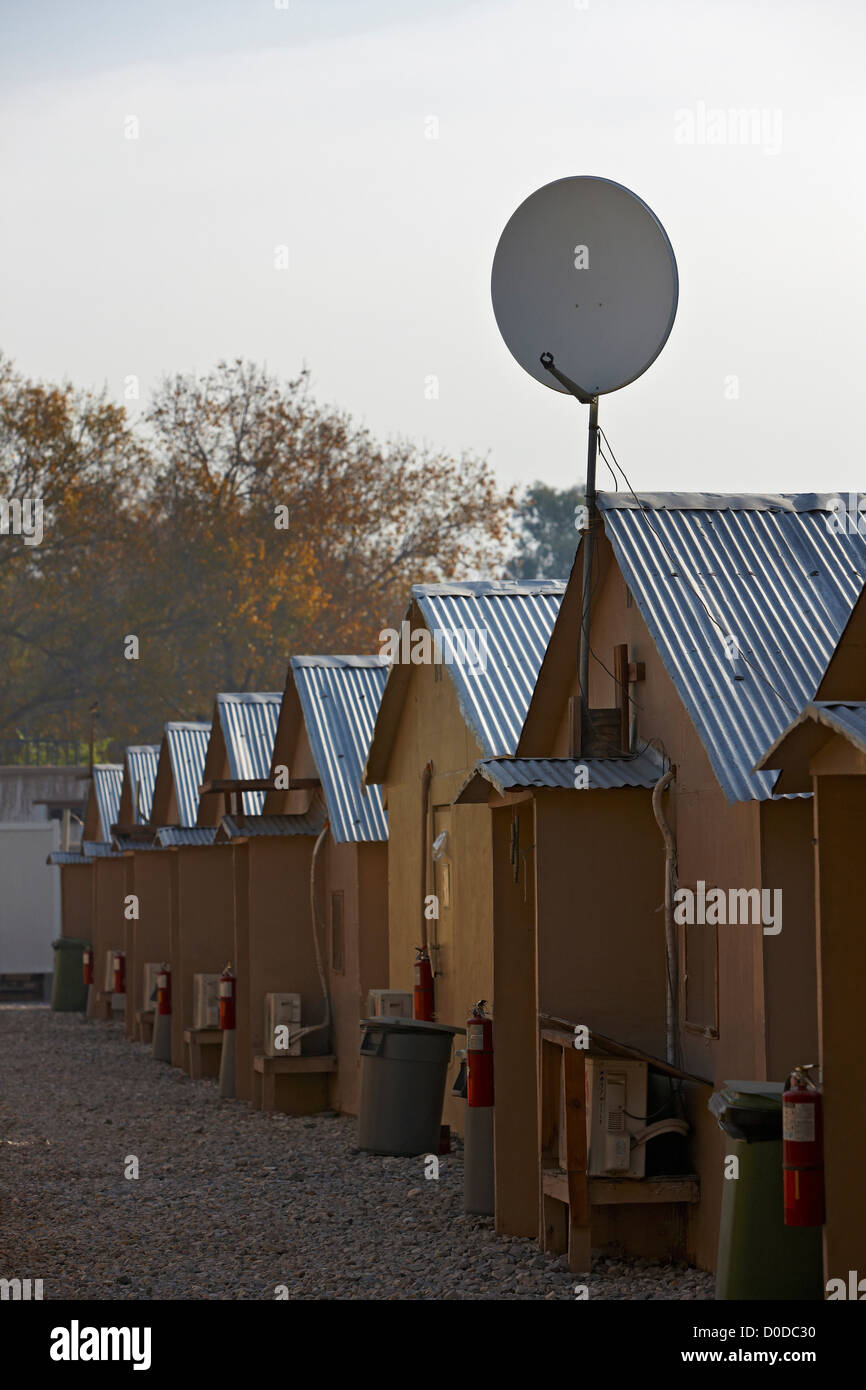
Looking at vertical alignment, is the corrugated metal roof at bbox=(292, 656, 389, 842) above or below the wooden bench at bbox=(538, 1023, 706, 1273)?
above

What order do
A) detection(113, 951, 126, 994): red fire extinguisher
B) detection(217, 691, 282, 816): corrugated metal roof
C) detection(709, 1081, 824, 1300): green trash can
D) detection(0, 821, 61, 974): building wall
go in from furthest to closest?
detection(0, 821, 61, 974): building wall
detection(113, 951, 126, 994): red fire extinguisher
detection(217, 691, 282, 816): corrugated metal roof
detection(709, 1081, 824, 1300): green trash can

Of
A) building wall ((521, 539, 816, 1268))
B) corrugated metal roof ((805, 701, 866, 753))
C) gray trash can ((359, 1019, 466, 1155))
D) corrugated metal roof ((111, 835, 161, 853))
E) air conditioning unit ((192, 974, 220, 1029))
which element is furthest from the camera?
corrugated metal roof ((111, 835, 161, 853))

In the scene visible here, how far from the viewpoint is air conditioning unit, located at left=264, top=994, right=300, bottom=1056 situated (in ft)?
58.2

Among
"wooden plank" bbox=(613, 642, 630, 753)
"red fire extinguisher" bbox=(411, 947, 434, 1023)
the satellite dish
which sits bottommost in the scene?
"red fire extinguisher" bbox=(411, 947, 434, 1023)

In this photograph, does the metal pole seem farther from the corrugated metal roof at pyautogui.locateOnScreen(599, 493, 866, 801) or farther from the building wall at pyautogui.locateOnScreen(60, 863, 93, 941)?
the building wall at pyautogui.locateOnScreen(60, 863, 93, 941)

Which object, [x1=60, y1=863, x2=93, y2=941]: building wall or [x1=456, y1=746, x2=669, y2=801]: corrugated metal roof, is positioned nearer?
[x1=456, y1=746, x2=669, y2=801]: corrugated metal roof

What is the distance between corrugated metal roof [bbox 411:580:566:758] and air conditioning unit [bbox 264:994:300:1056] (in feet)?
14.8

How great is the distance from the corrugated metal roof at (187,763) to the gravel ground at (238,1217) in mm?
7249

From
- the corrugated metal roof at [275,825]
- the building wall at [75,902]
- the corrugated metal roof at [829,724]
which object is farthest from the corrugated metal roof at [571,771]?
the building wall at [75,902]

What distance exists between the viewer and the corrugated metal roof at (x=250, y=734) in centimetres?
2194

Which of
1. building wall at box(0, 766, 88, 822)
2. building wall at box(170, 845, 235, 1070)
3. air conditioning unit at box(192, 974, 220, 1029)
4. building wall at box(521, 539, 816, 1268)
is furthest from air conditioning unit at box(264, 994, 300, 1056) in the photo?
building wall at box(0, 766, 88, 822)
